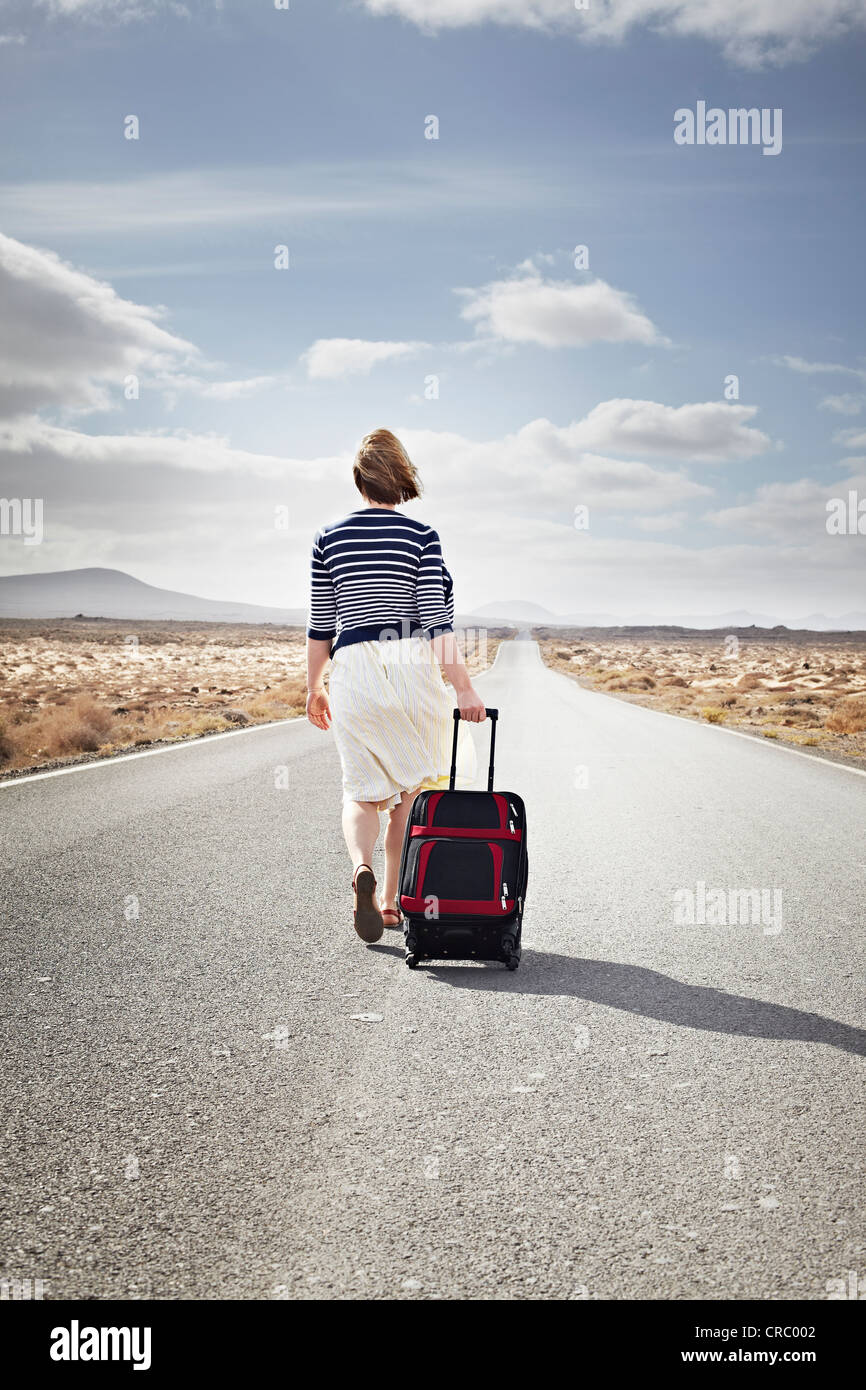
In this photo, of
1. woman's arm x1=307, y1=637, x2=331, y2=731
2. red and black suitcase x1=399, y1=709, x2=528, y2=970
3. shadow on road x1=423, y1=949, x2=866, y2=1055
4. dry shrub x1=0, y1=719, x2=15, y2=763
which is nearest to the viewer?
shadow on road x1=423, y1=949, x2=866, y2=1055

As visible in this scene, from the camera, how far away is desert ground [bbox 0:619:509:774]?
1493 cm

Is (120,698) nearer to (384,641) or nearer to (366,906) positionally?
(384,641)

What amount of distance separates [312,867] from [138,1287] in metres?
4.21

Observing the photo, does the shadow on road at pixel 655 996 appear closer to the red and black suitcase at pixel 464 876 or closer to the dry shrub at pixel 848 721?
the red and black suitcase at pixel 464 876

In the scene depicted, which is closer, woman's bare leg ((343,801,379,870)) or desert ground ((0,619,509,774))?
woman's bare leg ((343,801,379,870))

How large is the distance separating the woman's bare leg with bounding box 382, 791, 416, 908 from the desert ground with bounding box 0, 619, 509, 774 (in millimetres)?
7611

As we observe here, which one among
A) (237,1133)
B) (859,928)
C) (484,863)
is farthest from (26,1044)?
(859,928)

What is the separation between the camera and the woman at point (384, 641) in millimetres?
4398

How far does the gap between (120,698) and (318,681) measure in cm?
2517

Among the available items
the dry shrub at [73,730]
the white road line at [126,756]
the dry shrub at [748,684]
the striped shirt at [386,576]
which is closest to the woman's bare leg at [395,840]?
the striped shirt at [386,576]

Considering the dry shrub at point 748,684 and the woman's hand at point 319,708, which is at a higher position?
the woman's hand at point 319,708

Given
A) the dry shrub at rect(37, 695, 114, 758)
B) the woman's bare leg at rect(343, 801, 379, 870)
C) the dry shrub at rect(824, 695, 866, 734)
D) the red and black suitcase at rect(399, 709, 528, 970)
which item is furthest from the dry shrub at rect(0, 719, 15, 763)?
the dry shrub at rect(824, 695, 866, 734)

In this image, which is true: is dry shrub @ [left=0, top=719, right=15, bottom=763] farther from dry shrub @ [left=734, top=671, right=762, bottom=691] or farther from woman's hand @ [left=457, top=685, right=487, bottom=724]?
dry shrub @ [left=734, top=671, right=762, bottom=691]

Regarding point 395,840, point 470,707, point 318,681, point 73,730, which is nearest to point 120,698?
point 73,730
